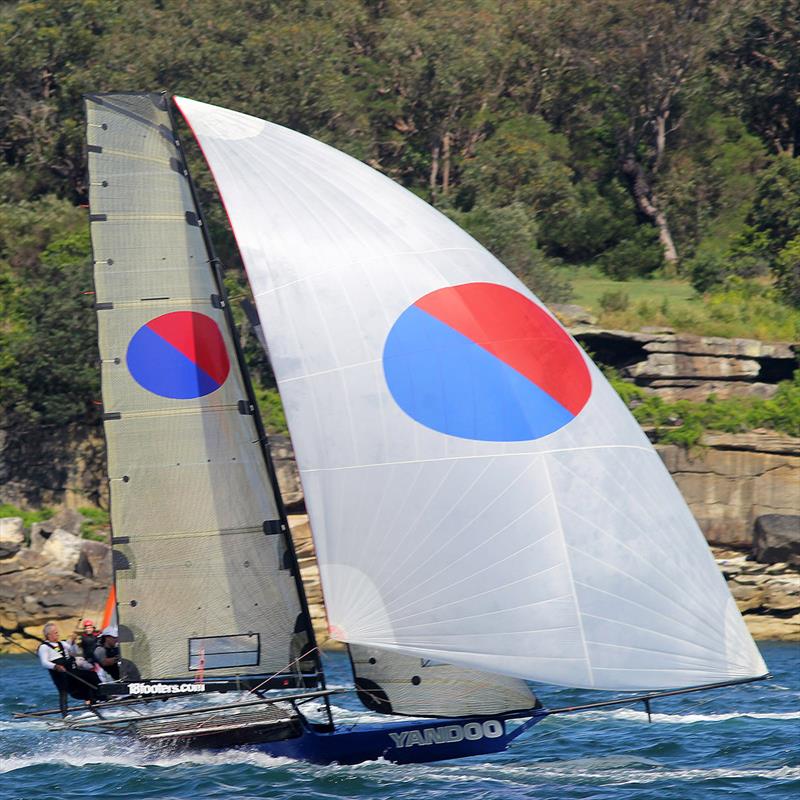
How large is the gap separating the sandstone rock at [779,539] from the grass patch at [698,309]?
630cm

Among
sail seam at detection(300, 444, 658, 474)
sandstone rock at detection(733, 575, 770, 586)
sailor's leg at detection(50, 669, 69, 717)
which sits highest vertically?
sail seam at detection(300, 444, 658, 474)

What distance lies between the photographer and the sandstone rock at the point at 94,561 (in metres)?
29.0

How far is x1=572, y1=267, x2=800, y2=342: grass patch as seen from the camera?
3441cm

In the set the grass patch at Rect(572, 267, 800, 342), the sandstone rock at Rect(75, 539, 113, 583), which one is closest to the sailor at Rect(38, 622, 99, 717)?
the sandstone rock at Rect(75, 539, 113, 583)

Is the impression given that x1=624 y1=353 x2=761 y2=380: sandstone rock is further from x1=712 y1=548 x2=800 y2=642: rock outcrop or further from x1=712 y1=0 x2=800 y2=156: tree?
x1=712 y1=0 x2=800 y2=156: tree

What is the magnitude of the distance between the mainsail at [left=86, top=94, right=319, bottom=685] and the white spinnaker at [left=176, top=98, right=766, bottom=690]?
139cm

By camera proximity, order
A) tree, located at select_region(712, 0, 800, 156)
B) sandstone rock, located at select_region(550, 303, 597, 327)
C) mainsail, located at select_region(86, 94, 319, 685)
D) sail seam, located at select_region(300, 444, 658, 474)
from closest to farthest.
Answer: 1. sail seam, located at select_region(300, 444, 658, 474)
2. mainsail, located at select_region(86, 94, 319, 685)
3. sandstone rock, located at select_region(550, 303, 597, 327)
4. tree, located at select_region(712, 0, 800, 156)

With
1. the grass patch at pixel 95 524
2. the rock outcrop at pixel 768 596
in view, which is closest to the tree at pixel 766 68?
the rock outcrop at pixel 768 596

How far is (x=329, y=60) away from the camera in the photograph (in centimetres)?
4741

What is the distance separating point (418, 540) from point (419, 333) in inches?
69.0

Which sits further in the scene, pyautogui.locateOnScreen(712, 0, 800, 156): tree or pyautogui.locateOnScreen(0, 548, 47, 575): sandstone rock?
pyautogui.locateOnScreen(712, 0, 800, 156): tree

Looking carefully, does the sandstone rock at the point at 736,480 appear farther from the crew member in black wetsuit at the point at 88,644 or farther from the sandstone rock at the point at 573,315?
the crew member in black wetsuit at the point at 88,644

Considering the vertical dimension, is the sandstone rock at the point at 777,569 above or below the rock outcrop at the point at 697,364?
below

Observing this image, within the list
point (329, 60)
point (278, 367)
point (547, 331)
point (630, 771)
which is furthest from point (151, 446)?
point (329, 60)
